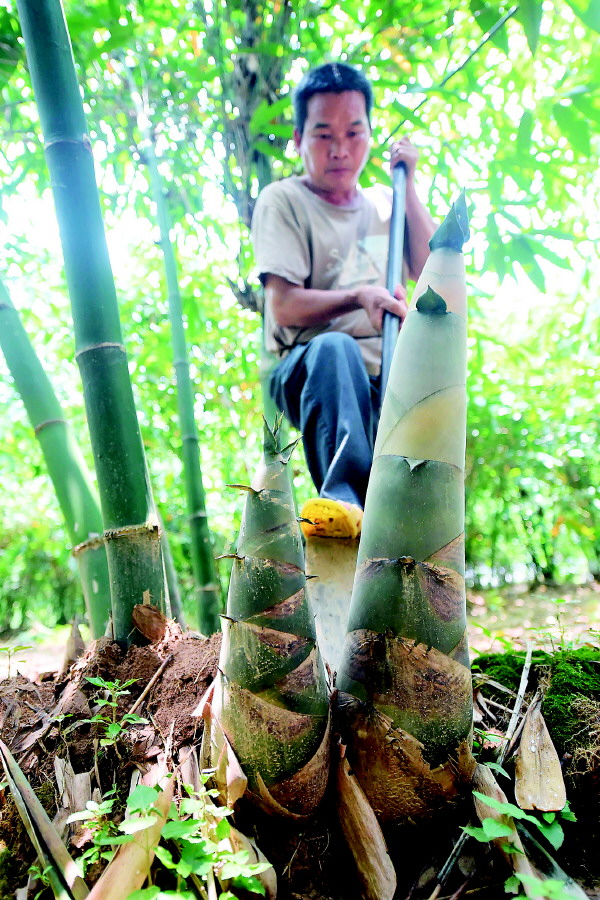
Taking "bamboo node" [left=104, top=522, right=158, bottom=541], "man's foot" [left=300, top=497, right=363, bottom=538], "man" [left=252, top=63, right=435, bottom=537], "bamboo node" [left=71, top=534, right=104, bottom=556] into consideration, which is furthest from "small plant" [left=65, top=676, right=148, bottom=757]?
"man" [left=252, top=63, right=435, bottom=537]

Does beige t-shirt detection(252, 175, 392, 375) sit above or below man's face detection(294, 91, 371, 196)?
below

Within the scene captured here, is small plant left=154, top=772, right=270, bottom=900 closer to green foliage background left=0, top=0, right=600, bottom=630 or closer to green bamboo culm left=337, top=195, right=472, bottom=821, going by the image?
green bamboo culm left=337, top=195, right=472, bottom=821

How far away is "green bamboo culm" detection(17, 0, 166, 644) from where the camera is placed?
1251 millimetres

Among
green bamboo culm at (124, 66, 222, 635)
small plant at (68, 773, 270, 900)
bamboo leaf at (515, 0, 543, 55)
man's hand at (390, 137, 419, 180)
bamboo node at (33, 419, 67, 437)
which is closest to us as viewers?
small plant at (68, 773, 270, 900)

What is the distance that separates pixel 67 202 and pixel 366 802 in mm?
1316

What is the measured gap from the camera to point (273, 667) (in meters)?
0.83

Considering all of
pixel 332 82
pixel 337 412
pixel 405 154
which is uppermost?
pixel 332 82

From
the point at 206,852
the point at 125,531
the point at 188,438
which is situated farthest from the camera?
the point at 188,438

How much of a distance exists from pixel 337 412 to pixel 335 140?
40.5 inches

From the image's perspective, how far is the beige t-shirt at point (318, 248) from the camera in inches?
77.8

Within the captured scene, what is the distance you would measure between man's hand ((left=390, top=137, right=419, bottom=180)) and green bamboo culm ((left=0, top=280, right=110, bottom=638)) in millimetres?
1437

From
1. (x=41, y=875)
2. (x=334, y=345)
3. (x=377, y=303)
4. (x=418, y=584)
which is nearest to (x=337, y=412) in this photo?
(x=334, y=345)

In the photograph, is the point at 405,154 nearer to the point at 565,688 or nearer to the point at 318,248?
the point at 318,248

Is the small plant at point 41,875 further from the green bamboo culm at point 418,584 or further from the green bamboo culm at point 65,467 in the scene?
the green bamboo culm at point 65,467
